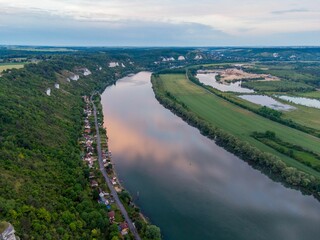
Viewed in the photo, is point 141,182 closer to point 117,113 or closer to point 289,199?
point 289,199

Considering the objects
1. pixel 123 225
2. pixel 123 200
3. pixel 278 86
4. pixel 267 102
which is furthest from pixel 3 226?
pixel 278 86

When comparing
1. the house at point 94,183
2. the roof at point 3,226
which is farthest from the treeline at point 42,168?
the roof at point 3,226

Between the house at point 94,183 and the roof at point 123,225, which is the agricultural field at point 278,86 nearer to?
the house at point 94,183

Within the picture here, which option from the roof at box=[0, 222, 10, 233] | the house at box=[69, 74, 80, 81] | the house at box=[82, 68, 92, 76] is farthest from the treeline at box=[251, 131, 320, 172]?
the house at box=[82, 68, 92, 76]

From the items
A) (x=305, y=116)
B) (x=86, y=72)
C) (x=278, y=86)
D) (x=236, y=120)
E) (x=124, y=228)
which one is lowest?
(x=124, y=228)

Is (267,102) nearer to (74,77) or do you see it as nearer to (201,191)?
(74,77)

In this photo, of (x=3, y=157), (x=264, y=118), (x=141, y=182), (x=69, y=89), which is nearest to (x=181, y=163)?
(x=141, y=182)
